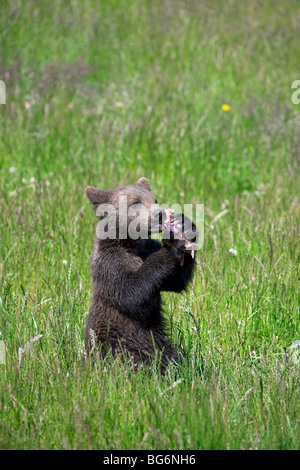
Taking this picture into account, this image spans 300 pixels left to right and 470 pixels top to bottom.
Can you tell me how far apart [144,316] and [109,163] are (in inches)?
157

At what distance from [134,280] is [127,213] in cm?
51

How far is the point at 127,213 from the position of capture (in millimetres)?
4652

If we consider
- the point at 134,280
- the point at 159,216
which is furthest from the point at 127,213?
the point at 134,280

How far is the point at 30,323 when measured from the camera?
470cm

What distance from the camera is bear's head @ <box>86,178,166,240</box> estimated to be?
459 centimetres

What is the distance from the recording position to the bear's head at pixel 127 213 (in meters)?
4.59

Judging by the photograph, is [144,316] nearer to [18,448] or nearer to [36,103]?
[18,448]

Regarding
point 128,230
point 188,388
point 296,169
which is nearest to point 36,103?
point 296,169
